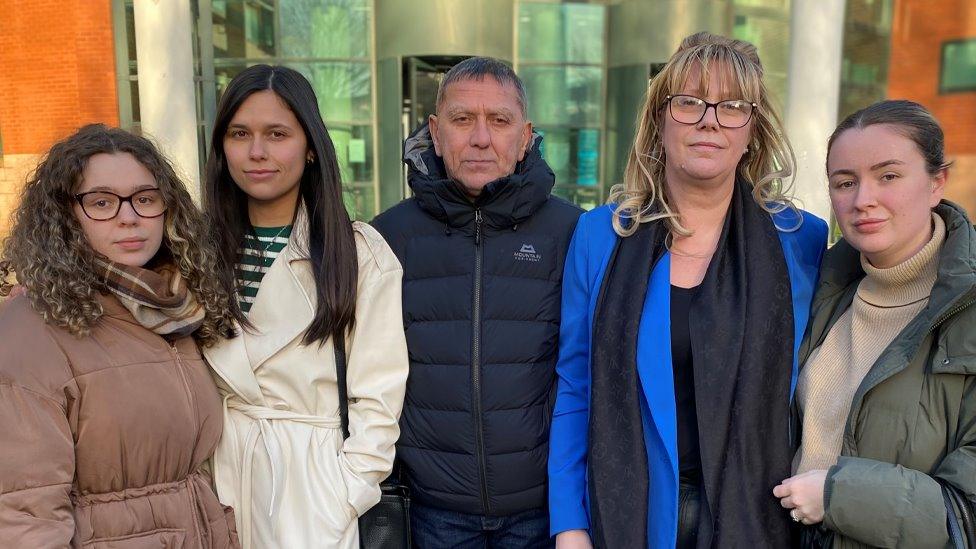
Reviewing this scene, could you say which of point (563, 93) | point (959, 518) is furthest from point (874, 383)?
point (563, 93)

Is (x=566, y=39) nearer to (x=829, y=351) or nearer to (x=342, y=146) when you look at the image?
(x=342, y=146)

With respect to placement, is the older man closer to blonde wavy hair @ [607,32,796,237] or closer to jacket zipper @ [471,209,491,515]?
jacket zipper @ [471,209,491,515]

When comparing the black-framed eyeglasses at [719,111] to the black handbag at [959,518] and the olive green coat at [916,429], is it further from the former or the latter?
the black handbag at [959,518]

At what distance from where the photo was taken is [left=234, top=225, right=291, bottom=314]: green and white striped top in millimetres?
2291

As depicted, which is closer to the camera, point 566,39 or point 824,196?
point 824,196

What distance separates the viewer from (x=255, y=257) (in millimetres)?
2324

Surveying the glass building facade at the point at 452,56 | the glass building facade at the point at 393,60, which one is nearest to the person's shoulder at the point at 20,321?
the glass building facade at the point at 452,56

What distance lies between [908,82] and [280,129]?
15532 mm

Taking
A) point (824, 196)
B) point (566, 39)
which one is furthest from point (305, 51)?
point (824, 196)

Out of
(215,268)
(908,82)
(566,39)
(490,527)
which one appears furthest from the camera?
(908,82)

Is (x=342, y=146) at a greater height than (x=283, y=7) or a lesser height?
lesser

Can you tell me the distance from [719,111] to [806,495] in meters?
1.18

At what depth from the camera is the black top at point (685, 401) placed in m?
2.12

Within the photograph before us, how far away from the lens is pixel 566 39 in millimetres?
11781
